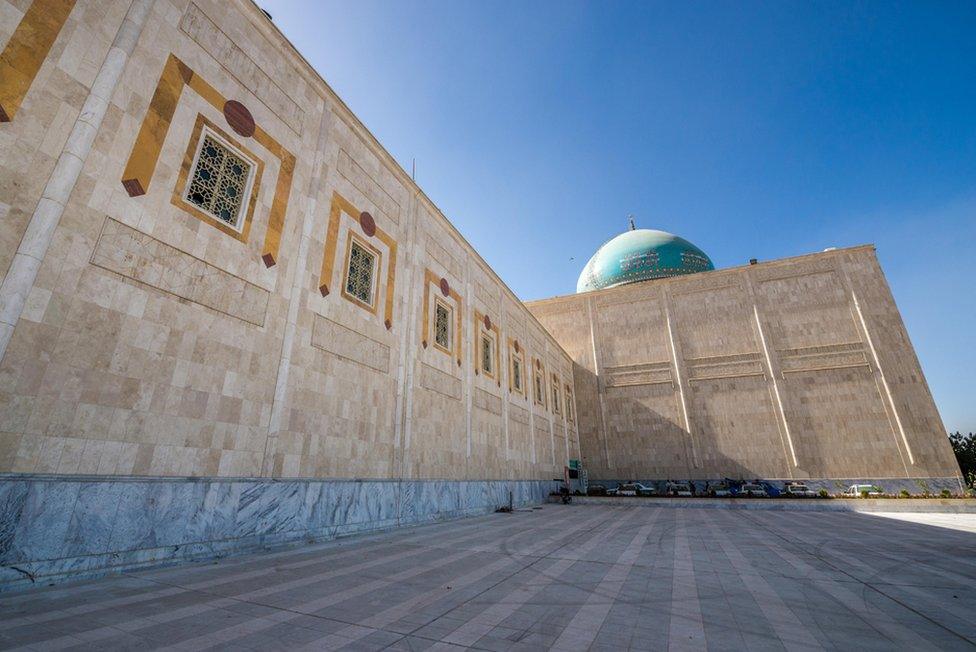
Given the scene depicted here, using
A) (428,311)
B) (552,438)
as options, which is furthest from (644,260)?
(428,311)

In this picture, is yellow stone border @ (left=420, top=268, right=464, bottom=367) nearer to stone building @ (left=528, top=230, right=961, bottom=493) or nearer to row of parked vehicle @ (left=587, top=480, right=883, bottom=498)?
row of parked vehicle @ (left=587, top=480, right=883, bottom=498)

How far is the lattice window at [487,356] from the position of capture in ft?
57.4

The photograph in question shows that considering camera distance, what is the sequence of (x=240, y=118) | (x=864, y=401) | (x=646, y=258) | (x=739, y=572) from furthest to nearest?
(x=646, y=258) < (x=864, y=401) < (x=240, y=118) < (x=739, y=572)

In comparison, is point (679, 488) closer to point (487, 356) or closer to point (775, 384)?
point (775, 384)

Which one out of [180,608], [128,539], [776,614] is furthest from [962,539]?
[128,539]

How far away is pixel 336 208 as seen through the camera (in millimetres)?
10430

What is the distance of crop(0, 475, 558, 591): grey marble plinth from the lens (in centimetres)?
462

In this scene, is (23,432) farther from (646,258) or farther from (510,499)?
(646,258)

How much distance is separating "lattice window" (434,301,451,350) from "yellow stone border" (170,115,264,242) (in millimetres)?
7042

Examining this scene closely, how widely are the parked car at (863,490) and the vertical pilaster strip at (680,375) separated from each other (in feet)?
23.5

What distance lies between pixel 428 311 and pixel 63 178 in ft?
30.6

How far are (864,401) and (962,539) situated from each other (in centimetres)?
1830

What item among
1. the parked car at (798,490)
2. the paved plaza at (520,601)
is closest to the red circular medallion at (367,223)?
the paved plaza at (520,601)

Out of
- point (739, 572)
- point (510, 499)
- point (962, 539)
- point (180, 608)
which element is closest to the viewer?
point (180, 608)
